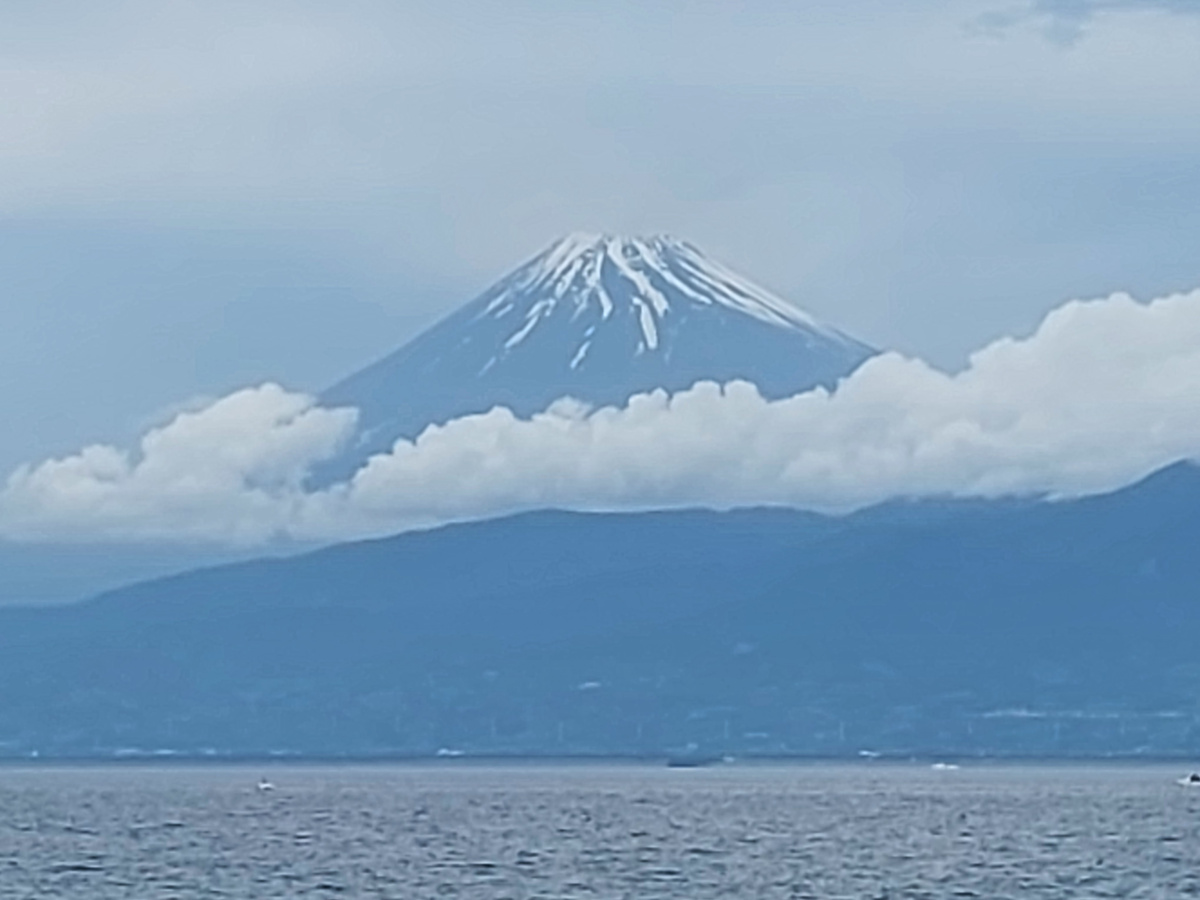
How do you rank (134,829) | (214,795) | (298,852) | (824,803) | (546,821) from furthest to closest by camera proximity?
(214,795) → (824,803) → (546,821) → (134,829) → (298,852)

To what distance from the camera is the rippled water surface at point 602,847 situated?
84375mm

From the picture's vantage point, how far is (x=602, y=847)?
10669 centimetres

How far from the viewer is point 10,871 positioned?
92812mm

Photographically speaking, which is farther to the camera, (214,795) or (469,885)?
(214,795)

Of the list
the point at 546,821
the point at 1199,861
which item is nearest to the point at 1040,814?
the point at 546,821

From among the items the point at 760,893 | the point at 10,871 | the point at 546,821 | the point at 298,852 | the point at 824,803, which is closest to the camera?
the point at 760,893

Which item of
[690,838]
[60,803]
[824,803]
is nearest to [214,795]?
[60,803]

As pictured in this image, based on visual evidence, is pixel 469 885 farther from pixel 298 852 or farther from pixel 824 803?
pixel 824 803

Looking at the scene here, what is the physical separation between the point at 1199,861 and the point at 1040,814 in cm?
4438

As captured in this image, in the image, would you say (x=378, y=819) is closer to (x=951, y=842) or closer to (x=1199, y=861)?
(x=951, y=842)

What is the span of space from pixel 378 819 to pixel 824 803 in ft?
105

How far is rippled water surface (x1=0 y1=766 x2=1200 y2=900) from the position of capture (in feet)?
277

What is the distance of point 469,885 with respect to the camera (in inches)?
3374

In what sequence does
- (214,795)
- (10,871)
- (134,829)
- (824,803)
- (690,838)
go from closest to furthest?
(10,871)
(690,838)
(134,829)
(824,803)
(214,795)
